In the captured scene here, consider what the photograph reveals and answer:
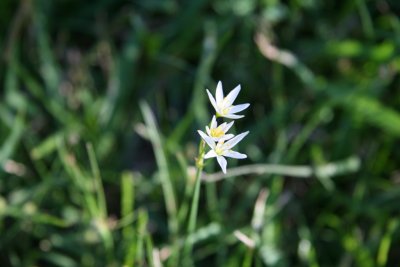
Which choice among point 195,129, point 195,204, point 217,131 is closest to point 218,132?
point 217,131

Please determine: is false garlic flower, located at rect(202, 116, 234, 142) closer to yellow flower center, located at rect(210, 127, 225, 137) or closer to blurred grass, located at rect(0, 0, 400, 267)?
yellow flower center, located at rect(210, 127, 225, 137)

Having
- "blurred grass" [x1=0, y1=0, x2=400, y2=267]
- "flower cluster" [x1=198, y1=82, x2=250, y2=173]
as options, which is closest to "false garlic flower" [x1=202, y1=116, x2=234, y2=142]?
"flower cluster" [x1=198, y1=82, x2=250, y2=173]

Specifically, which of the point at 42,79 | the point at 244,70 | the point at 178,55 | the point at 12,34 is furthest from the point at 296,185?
the point at 12,34

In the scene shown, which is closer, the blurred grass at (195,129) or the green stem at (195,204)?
the green stem at (195,204)

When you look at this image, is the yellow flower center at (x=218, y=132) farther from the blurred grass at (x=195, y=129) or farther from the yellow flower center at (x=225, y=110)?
the blurred grass at (x=195, y=129)

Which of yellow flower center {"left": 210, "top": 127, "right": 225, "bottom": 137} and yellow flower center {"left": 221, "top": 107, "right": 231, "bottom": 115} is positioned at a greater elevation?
yellow flower center {"left": 221, "top": 107, "right": 231, "bottom": 115}

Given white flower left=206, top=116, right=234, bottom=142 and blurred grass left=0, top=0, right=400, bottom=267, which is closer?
white flower left=206, top=116, right=234, bottom=142

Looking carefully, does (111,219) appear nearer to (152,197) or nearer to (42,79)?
(152,197)

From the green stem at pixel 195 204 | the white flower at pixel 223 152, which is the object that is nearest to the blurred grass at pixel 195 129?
the green stem at pixel 195 204
